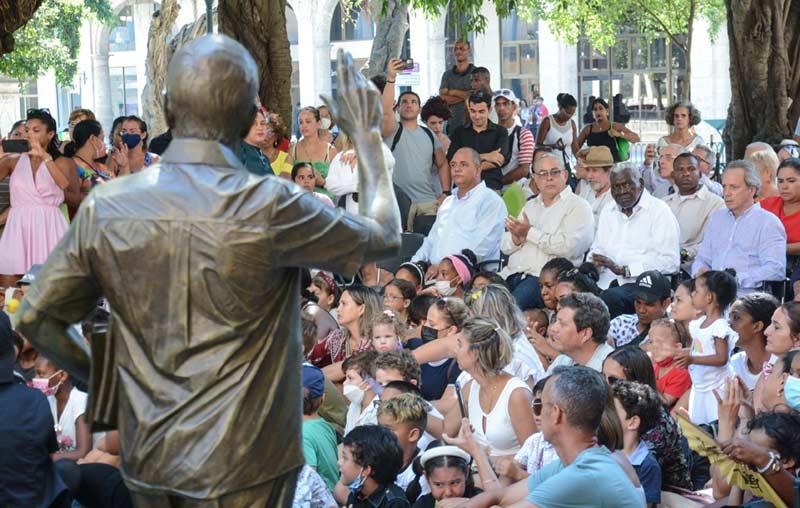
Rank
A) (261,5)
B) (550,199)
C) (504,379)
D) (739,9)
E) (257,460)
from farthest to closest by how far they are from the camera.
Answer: (739,9) < (261,5) < (550,199) < (504,379) < (257,460)

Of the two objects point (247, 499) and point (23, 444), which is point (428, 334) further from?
point (247, 499)

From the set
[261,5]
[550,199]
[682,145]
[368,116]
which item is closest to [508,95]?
[682,145]

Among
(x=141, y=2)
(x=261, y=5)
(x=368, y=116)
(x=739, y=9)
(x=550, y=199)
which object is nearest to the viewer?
(x=368, y=116)

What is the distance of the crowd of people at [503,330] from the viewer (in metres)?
5.63

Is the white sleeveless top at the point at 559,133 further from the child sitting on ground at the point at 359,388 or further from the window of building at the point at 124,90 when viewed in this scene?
the window of building at the point at 124,90

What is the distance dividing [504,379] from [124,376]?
3.99 metres

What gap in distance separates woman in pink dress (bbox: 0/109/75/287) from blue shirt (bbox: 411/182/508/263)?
311 cm

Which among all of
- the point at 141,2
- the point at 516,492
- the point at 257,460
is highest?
the point at 141,2

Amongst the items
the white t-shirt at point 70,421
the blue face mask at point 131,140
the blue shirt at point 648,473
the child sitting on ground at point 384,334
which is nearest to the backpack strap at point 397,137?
the blue face mask at point 131,140

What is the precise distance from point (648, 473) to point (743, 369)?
187 centimetres

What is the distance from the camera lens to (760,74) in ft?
54.4

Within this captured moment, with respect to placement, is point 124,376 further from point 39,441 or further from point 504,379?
point 504,379

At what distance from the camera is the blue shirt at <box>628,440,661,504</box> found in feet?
19.8

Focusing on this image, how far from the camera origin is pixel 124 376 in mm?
3191
